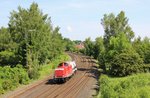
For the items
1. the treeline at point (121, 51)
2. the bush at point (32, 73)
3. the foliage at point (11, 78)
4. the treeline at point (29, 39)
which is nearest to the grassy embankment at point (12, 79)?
the foliage at point (11, 78)

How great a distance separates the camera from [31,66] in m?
58.5

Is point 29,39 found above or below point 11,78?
above

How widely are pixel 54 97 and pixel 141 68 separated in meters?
29.7

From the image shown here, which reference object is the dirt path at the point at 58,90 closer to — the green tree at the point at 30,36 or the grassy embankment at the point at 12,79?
the grassy embankment at the point at 12,79

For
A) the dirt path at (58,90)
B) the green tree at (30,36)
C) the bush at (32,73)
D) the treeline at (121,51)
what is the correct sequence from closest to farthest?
the dirt path at (58,90)
the bush at (32,73)
the green tree at (30,36)
the treeline at (121,51)

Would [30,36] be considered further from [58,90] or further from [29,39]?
[58,90]

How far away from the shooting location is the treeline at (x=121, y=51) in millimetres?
65188

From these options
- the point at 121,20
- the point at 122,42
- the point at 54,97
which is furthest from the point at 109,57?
the point at 54,97

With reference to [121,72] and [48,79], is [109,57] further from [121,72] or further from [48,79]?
[48,79]

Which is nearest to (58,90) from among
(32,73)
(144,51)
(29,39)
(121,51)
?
(32,73)

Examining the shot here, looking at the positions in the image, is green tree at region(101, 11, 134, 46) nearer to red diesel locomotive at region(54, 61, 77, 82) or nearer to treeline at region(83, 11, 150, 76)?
treeline at region(83, 11, 150, 76)

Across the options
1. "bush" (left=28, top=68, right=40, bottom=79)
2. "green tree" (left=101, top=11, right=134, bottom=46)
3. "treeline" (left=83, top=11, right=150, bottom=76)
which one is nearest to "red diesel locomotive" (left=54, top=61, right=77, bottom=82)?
"bush" (left=28, top=68, right=40, bottom=79)

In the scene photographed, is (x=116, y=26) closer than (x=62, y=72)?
No

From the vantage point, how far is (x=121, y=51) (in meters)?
69.9
